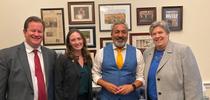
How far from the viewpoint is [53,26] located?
3.68 meters

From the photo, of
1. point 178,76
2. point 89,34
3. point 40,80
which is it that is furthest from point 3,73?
point 89,34

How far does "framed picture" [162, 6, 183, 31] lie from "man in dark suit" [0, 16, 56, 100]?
6.06 ft

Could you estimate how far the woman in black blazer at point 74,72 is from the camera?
2.52 metres

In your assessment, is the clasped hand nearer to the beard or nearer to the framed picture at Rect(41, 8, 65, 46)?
the beard

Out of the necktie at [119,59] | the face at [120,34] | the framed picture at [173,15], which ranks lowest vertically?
the necktie at [119,59]

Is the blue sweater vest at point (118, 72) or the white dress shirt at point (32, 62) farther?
the blue sweater vest at point (118, 72)

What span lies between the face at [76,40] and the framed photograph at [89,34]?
3.56 ft

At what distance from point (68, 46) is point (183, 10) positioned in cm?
177

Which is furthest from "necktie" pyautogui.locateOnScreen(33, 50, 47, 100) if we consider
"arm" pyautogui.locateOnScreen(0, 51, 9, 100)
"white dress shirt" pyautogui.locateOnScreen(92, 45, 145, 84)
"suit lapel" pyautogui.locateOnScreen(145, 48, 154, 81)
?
"suit lapel" pyautogui.locateOnScreen(145, 48, 154, 81)

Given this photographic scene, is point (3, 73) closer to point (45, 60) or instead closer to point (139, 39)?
point (45, 60)

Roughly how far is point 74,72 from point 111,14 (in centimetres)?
135

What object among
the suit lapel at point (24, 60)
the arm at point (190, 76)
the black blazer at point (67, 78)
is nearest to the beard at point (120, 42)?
the black blazer at point (67, 78)

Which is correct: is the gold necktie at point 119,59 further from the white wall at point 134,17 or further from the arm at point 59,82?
the white wall at point 134,17

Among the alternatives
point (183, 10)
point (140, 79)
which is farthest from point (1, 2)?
point (183, 10)
